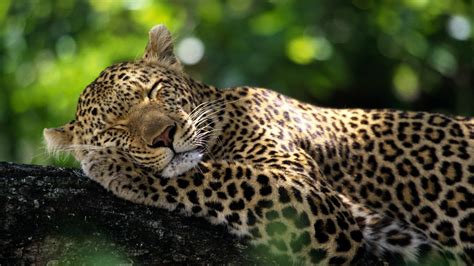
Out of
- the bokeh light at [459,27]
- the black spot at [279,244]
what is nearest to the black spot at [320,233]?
the black spot at [279,244]

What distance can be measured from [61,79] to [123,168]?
264 inches

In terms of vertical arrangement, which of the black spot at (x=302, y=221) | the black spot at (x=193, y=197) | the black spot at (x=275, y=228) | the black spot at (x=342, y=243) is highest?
the black spot at (x=193, y=197)

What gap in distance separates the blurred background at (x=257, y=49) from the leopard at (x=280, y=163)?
14.7ft

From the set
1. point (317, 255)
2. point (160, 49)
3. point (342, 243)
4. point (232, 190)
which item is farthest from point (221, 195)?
point (160, 49)

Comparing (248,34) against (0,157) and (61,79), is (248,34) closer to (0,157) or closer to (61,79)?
(61,79)

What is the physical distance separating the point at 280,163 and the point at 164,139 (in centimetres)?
90

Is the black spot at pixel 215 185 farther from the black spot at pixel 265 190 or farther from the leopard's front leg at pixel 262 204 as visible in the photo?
the black spot at pixel 265 190

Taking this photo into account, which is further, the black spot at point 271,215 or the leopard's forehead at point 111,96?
the leopard's forehead at point 111,96

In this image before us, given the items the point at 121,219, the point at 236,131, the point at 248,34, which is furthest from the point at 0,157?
the point at 121,219

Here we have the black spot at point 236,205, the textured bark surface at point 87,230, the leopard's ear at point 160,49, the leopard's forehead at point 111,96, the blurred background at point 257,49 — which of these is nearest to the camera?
the textured bark surface at point 87,230

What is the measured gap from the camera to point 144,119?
24.9 feet

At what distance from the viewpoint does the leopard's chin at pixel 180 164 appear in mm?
7312

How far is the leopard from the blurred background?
177 inches

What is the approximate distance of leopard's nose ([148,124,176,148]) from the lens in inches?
293
